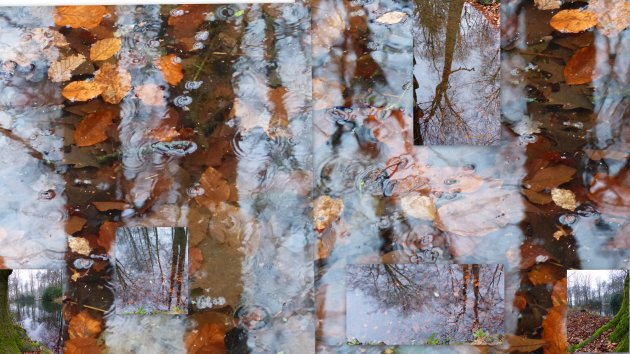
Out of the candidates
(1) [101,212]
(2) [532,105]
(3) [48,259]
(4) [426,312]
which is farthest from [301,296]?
(2) [532,105]

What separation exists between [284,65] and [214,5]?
1.33 ft

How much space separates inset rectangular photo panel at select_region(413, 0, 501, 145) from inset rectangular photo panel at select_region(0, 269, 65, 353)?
68.2 inches

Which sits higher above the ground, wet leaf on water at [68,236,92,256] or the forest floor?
wet leaf on water at [68,236,92,256]

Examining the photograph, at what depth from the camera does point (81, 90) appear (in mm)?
2381

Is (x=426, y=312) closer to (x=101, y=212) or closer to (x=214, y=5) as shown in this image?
(x=101, y=212)

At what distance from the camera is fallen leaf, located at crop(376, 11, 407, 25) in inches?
93.0

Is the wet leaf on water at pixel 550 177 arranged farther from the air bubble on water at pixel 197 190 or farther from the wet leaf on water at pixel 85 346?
the wet leaf on water at pixel 85 346

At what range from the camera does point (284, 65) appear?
2367 mm

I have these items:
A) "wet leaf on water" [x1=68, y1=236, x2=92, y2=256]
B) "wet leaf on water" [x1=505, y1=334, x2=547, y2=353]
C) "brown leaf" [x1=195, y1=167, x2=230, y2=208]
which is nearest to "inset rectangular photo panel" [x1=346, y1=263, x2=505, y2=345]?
"wet leaf on water" [x1=505, y1=334, x2=547, y2=353]

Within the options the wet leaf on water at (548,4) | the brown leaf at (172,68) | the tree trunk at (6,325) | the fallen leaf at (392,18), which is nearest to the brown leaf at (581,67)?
the wet leaf on water at (548,4)

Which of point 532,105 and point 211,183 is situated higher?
point 532,105

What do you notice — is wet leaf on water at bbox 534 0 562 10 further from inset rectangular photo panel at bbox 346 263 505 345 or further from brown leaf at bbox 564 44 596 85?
inset rectangular photo panel at bbox 346 263 505 345

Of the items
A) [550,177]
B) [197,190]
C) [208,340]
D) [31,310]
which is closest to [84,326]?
[31,310]

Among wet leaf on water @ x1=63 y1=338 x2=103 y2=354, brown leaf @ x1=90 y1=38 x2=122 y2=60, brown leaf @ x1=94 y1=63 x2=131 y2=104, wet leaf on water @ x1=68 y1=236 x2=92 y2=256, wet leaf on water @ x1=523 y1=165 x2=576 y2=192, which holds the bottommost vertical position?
wet leaf on water @ x1=63 y1=338 x2=103 y2=354
